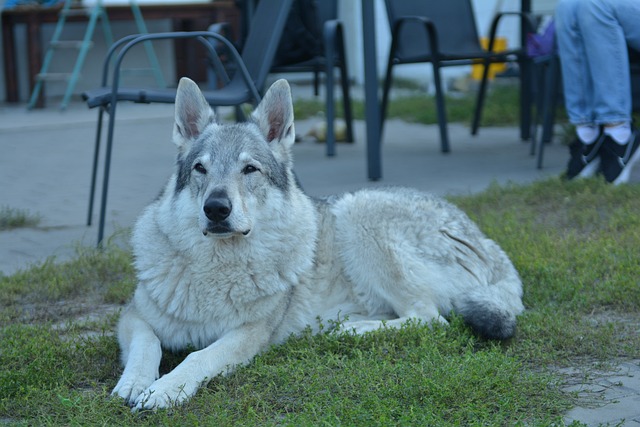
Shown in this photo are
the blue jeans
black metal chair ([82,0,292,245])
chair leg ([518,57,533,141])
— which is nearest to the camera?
black metal chair ([82,0,292,245])

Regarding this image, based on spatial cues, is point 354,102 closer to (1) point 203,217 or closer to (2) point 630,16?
(2) point 630,16

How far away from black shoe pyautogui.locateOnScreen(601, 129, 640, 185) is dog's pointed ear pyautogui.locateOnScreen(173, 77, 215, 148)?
3.66 m

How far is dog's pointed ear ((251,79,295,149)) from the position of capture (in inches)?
164

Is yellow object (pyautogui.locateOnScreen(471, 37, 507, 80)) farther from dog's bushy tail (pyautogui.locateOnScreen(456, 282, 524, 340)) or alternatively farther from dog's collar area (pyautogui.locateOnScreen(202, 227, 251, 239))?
dog's collar area (pyautogui.locateOnScreen(202, 227, 251, 239))

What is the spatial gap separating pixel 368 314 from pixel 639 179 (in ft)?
12.1

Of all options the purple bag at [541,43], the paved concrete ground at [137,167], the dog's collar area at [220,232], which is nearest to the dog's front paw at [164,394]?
the dog's collar area at [220,232]

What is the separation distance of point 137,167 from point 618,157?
4.35 metres

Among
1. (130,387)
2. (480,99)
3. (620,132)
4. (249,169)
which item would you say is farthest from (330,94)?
(130,387)

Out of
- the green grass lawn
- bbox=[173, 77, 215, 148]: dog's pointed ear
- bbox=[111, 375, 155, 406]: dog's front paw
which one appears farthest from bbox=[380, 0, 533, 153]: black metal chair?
bbox=[111, 375, 155, 406]: dog's front paw

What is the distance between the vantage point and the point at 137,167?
8406mm

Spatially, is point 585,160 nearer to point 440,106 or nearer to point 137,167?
point 440,106

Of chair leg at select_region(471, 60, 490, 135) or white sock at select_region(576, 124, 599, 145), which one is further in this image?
chair leg at select_region(471, 60, 490, 135)

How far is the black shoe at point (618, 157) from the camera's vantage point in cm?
664

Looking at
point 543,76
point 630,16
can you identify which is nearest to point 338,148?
point 543,76
